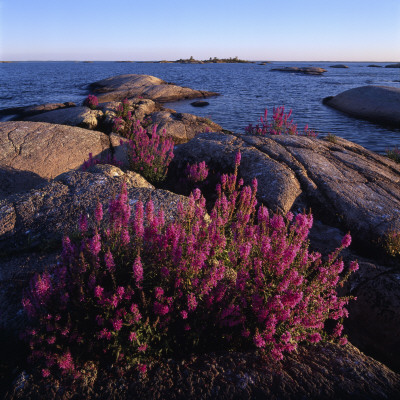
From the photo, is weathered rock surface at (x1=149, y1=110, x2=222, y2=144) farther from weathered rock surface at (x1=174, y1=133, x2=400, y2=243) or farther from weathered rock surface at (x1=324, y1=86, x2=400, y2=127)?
weathered rock surface at (x1=324, y1=86, x2=400, y2=127)

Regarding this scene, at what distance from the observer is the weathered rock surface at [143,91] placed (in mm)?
29328

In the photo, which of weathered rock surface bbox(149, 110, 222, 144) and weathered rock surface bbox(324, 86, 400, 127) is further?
weathered rock surface bbox(324, 86, 400, 127)

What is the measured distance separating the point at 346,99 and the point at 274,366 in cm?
2881

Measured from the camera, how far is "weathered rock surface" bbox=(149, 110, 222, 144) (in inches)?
588

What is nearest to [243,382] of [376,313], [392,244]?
[376,313]

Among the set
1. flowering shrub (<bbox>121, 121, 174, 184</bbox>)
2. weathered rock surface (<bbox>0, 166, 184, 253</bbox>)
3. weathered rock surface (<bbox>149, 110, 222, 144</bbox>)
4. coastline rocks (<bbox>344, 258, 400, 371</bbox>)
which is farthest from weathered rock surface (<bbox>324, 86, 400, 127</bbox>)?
weathered rock surface (<bbox>0, 166, 184, 253</bbox>)

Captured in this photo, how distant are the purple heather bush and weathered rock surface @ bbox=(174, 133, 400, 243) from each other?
112 inches

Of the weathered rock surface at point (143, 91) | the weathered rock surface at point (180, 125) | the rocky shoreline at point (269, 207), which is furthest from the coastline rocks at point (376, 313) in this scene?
the weathered rock surface at point (143, 91)

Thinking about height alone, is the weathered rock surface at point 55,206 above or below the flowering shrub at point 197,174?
above

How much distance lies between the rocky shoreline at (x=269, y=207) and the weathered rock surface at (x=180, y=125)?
424 cm

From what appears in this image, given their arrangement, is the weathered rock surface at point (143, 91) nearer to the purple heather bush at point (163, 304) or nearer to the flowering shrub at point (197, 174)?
the flowering shrub at point (197, 174)

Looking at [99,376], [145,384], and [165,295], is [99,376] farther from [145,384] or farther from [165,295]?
[165,295]

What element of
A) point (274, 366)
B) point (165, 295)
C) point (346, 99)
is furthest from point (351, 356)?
point (346, 99)

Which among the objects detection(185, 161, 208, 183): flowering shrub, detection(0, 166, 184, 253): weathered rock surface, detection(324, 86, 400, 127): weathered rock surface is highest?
detection(0, 166, 184, 253): weathered rock surface
